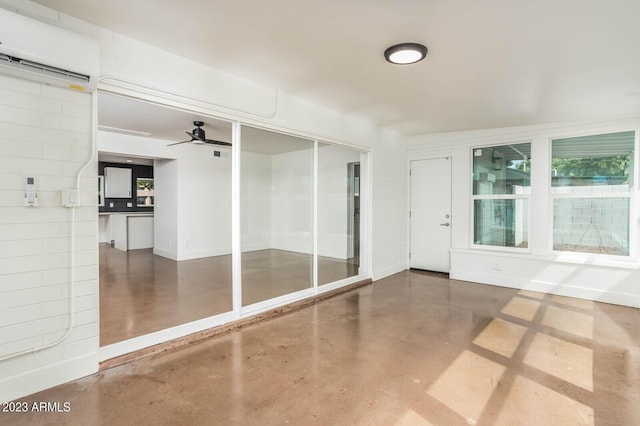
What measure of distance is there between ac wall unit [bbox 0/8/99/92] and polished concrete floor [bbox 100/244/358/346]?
2.15 metres

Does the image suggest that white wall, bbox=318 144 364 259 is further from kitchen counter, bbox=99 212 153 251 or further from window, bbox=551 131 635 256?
kitchen counter, bbox=99 212 153 251

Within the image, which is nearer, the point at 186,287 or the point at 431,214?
the point at 186,287

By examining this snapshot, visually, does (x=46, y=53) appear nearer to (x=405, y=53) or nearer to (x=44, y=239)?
(x=44, y=239)

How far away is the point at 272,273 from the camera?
4.39 meters

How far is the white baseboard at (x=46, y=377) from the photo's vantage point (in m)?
2.08

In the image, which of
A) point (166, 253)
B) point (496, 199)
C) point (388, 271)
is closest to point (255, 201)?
point (388, 271)

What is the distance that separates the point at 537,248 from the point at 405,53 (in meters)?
4.00

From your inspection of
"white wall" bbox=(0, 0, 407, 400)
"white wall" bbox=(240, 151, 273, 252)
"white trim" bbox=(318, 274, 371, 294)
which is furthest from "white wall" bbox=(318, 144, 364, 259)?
"white wall" bbox=(0, 0, 407, 400)

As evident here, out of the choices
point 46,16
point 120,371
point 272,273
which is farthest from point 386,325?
point 46,16

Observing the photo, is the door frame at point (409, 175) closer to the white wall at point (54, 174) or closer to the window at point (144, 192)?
the white wall at point (54, 174)

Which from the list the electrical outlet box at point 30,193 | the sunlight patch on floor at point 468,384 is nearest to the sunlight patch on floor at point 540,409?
the sunlight patch on floor at point 468,384

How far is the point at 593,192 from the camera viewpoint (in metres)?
4.59

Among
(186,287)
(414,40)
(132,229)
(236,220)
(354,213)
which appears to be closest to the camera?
(414,40)

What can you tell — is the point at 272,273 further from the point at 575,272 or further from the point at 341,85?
the point at 575,272
